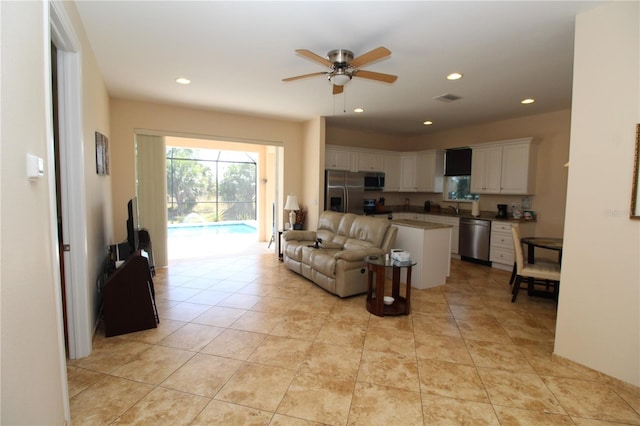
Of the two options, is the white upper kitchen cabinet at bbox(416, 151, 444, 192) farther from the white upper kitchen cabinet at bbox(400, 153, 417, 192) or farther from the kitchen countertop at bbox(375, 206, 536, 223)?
the kitchen countertop at bbox(375, 206, 536, 223)

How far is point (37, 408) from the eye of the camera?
133 cm

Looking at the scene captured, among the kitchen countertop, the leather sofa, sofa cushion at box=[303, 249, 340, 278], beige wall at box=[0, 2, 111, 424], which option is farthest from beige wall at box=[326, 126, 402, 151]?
beige wall at box=[0, 2, 111, 424]

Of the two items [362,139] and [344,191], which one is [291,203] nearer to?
[344,191]

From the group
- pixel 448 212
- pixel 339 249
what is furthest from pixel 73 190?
pixel 448 212

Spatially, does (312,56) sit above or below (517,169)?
above

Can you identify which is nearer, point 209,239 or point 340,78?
point 340,78

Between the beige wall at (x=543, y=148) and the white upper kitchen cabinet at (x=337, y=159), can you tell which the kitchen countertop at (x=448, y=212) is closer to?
the beige wall at (x=543, y=148)

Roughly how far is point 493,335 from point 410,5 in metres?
2.99

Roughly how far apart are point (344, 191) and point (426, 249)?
2500 mm

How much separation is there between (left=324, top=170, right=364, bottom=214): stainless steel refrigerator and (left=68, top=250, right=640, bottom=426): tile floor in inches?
109

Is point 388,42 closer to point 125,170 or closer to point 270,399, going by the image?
point 270,399

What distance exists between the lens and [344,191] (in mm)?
6355

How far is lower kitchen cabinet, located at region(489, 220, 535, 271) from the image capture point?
527 cm

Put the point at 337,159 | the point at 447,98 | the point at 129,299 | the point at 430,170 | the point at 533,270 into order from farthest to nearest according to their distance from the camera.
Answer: the point at 430,170 < the point at 337,159 < the point at 447,98 < the point at 533,270 < the point at 129,299
